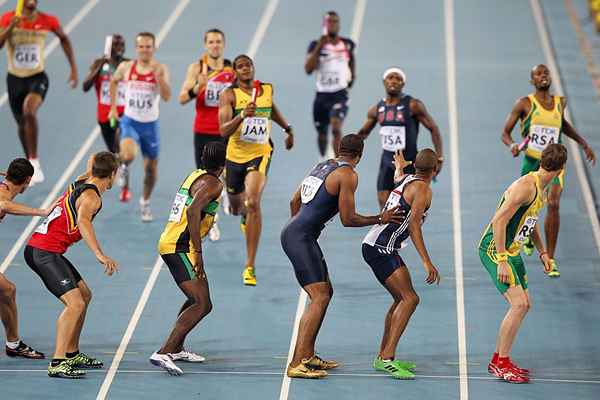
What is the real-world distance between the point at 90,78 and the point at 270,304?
161 inches

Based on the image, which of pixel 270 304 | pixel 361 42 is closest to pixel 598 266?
pixel 270 304

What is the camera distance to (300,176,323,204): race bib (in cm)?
938

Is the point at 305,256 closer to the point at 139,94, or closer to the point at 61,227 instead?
the point at 61,227

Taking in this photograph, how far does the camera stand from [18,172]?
30.7 ft

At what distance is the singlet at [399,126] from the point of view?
1227 centimetres

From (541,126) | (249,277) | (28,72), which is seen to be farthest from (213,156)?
(28,72)

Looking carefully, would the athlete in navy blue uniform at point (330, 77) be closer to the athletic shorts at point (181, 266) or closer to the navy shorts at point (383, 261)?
the navy shorts at point (383, 261)

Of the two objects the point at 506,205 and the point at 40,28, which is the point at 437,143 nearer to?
the point at 506,205

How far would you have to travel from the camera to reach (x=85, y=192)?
30.1 feet

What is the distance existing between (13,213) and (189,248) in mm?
1354

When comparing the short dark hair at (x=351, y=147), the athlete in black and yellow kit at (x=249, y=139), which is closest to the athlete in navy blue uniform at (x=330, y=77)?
the athlete in black and yellow kit at (x=249, y=139)

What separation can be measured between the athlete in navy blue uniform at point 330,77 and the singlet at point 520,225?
19.2ft

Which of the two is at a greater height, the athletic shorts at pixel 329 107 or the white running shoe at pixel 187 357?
the athletic shorts at pixel 329 107

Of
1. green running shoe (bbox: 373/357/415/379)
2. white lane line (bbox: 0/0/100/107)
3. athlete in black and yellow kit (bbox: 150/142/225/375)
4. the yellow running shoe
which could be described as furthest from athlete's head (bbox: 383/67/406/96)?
white lane line (bbox: 0/0/100/107)
